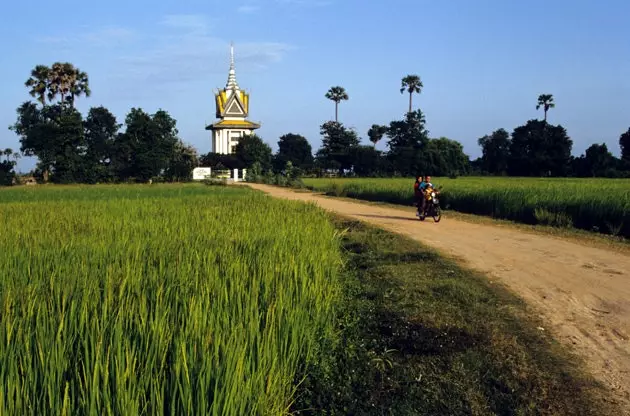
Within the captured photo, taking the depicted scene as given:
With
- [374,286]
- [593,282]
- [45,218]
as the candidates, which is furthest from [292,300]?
[45,218]

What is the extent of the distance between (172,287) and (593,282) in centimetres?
538

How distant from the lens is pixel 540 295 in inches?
247

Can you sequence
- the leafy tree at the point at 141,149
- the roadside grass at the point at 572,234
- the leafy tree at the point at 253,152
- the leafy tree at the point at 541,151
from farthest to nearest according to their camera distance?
the leafy tree at the point at 253,152, the leafy tree at the point at 541,151, the leafy tree at the point at 141,149, the roadside grass at the point at 572,234

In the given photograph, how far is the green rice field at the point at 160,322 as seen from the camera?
2.18 metres

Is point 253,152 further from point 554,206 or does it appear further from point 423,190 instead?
point 554,206

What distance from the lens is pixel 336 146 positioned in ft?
217

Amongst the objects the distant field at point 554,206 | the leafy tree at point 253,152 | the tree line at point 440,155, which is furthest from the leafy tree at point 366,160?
the distant field at point 554,206

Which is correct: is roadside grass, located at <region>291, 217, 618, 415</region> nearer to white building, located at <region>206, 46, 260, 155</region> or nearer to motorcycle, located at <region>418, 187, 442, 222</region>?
motorcycle, located at <region>418, 187, 442, 222</region>

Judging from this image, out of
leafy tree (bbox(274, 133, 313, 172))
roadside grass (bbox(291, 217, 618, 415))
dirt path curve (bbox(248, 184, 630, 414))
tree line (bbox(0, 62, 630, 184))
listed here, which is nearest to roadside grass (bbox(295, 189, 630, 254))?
dirt path curve (bbox(248, 184, 630, 414))

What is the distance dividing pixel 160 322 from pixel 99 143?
60.2 metres

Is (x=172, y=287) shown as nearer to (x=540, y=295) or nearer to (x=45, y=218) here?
(x=540, y=295)

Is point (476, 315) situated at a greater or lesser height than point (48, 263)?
lesser

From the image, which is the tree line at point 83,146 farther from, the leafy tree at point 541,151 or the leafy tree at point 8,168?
the leafy tree at point 541,151

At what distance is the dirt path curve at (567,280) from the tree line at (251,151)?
1367 inches
